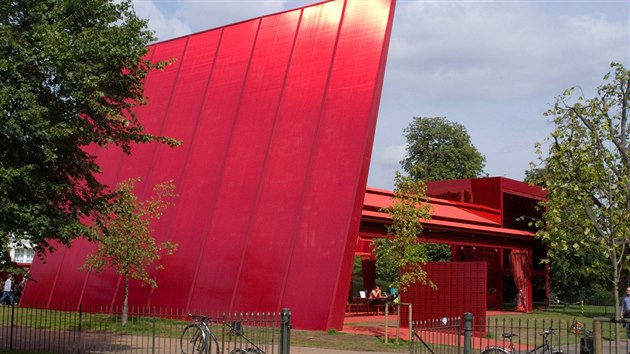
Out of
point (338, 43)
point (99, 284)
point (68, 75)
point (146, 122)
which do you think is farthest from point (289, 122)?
point (68, 75)

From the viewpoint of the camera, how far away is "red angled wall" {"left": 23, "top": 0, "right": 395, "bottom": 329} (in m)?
18.8

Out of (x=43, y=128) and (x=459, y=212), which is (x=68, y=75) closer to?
(x=43, y=128)

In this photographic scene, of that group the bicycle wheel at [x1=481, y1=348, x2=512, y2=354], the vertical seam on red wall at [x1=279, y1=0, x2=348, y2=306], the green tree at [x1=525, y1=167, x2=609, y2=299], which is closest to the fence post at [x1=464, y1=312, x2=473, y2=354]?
the bicycle wheel at [x1=481, y1=348, x2=512, y2=354]

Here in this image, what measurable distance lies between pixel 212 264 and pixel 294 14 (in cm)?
837

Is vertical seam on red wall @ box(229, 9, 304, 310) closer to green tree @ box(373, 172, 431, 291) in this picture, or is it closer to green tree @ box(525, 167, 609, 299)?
green tree @ box(373, 172, 431, 291)

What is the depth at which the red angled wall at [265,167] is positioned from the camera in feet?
61.8

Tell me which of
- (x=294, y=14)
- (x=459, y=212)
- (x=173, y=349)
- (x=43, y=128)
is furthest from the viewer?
(x=459, y=212)

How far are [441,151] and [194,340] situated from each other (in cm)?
4973

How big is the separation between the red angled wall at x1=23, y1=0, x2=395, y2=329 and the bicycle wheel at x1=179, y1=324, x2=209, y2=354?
12.4ft

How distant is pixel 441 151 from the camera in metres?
61.4

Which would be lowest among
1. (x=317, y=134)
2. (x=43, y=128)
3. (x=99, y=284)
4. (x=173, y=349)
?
(x=173, y=349)

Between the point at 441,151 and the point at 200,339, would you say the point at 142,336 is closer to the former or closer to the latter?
the point at 200,339

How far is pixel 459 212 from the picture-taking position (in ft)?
102

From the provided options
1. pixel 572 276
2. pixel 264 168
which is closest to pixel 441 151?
pixel 572 276
